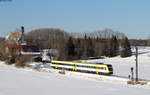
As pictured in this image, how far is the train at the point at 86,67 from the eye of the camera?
155 feet

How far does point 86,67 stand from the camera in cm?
5216

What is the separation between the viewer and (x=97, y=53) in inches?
4395

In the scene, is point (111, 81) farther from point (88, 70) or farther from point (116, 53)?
point (116, 53)

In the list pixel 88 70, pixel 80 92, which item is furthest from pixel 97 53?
pixel 80 92

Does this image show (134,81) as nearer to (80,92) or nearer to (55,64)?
(80,92)

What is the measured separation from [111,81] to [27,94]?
48.9ft

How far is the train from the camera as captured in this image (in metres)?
47.1

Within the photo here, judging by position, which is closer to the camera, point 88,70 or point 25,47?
point 88,70

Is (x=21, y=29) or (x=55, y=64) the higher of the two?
(x=21, y=29)

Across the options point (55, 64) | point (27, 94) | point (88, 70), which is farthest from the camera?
point (55, 64)

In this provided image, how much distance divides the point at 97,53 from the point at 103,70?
64156 millimetres

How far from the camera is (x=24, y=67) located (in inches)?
2687

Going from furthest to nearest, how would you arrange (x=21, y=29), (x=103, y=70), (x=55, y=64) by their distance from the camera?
(x=21, y=29)
(x=55, y=64)
(x=103, y=70)

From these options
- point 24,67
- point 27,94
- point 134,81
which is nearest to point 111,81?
point 134,81
